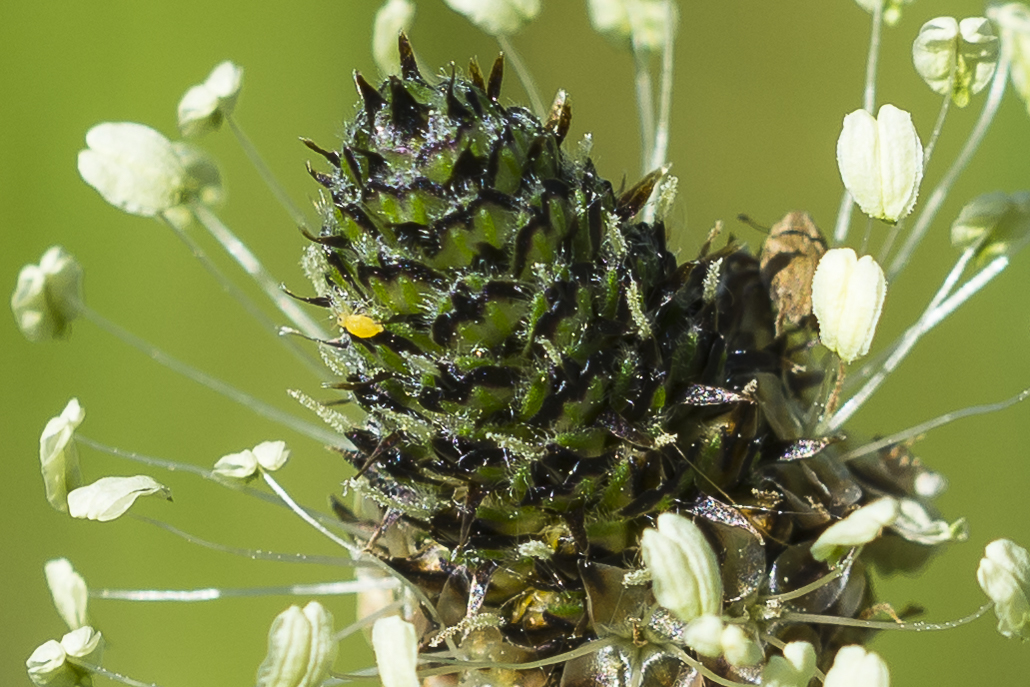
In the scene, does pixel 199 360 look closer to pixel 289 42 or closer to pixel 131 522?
pixel 131 522

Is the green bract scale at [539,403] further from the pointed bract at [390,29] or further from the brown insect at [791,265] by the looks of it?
the pointed bract at [390,29]

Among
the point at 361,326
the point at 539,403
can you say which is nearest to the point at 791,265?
the point at 539,403

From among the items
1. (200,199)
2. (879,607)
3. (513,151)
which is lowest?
(879,607)

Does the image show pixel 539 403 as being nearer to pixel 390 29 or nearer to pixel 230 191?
pixel 390 29

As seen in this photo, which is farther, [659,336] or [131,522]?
[131,522]

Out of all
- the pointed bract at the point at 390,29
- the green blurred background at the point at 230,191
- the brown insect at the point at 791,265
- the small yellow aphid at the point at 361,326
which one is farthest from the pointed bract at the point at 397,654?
the green blurred background at the point at 230,191

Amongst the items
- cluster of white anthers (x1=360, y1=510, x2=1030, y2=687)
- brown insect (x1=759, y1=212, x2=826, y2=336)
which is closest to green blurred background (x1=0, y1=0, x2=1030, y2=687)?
brown insect (x1=759, y1=212, x2=826, y2=336)

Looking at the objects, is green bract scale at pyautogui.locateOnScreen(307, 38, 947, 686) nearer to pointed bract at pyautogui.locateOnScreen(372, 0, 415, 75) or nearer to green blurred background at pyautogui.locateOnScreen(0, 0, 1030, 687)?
pointed bract at pyautogui.locateOnScreen(372, 0, 415, 75)

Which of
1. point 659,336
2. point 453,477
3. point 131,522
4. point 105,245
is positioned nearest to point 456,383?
point 453,477
